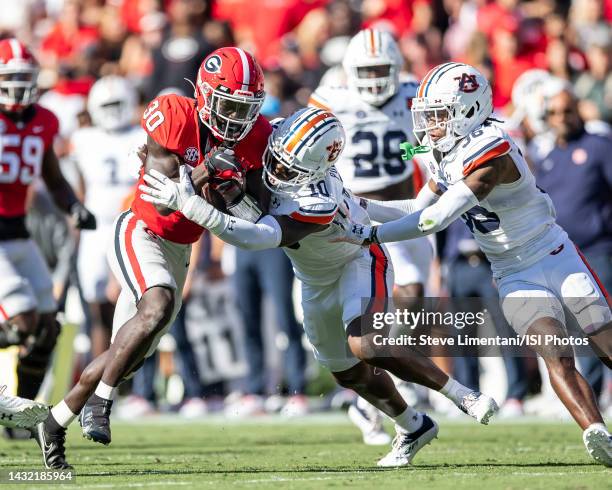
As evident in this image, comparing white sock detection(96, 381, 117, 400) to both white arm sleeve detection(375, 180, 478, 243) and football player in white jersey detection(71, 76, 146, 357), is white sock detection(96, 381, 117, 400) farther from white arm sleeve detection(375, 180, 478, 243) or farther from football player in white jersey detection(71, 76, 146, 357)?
football player in white jersey detection(71, 76, 146, 357)

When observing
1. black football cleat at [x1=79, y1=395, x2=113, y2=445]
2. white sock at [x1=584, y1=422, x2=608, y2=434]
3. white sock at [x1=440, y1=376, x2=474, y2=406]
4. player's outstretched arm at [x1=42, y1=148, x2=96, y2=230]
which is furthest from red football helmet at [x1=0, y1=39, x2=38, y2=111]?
white sock at [x1=584, y1=422, x2=608, y2=434]

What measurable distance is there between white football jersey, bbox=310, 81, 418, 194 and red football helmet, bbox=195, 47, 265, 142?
2.02 meters

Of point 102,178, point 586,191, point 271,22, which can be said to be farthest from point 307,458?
point 271,22

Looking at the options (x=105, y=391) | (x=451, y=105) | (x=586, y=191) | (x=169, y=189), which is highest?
(x=451, y=105)

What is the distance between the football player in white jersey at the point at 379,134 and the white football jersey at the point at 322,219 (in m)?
1.48

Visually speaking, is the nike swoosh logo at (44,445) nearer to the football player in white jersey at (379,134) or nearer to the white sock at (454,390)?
the white sock at (454,390)

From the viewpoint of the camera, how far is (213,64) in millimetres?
6797

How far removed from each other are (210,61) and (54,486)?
2282 mm

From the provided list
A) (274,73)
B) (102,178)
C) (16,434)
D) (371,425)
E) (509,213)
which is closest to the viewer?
(509,213)

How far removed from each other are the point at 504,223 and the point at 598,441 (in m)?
1.23

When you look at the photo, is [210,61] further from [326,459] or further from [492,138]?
[326,459]

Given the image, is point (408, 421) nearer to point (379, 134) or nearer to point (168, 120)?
point (168, 120)

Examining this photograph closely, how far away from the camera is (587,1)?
1213cm

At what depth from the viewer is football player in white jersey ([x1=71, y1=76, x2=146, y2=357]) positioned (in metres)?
10.9
